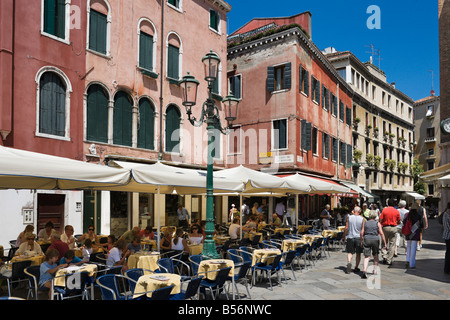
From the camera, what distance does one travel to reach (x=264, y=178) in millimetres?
11266

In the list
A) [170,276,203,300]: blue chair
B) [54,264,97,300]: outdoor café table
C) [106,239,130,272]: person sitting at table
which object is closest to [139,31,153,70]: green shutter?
[106,239,130,272]: person sitting at table

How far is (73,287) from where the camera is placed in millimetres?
5789

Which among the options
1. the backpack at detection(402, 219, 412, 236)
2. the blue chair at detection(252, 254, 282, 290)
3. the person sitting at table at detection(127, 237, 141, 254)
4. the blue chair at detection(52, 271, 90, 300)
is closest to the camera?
the blue chair at detection(52, 271, 90, 300)

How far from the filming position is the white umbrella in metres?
5.66

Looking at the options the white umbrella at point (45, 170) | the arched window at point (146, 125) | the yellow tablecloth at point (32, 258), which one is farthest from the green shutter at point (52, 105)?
the yellow tablecloth at point (32, 258)

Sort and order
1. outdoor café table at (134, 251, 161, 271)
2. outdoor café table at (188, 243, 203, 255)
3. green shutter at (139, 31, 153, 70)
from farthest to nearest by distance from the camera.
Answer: green shutter at (139, 31, 153, 70), outdoor café table at (188, 243, 203, 255), outdoor café table at (134, 251, 161, 271)

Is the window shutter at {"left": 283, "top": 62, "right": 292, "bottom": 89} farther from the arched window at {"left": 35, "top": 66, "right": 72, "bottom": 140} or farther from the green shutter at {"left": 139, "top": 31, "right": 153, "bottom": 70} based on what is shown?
the arched window at {"left": 35, "top": 66, "right": 72, "bottom": 140}

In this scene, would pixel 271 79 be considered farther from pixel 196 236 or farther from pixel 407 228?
pixel 196 236

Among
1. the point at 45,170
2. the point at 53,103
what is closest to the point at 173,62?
the point at 53,103

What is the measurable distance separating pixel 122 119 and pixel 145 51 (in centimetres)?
325

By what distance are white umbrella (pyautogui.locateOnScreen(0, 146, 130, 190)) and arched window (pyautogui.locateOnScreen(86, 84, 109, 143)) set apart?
6.18m

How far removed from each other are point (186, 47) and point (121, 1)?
390 cm

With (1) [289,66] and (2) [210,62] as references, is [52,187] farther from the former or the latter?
(1) [289,66]
